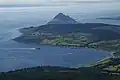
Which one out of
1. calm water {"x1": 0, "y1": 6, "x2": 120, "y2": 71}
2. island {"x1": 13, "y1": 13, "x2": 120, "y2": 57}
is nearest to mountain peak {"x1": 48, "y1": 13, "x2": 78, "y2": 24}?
island {"x1": 13, "y1": 13, "x2": 120, "y2": 57}

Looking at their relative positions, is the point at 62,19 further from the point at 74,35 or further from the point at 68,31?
the point at 74,35

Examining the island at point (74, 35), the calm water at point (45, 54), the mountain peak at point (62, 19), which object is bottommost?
the calm water at point (45, 54)

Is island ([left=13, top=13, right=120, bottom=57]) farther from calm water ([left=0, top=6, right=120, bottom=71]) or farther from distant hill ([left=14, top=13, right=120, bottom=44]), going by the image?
calm water ([left=0, top=6, right=120, bottom=71])

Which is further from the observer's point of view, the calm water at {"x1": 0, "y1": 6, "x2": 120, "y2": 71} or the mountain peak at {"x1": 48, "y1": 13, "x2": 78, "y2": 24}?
the mountain peak at {"x1": 48, "y1": 13, "x2": 78, "y2": 24}

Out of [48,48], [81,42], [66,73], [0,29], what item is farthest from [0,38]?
[66,73]

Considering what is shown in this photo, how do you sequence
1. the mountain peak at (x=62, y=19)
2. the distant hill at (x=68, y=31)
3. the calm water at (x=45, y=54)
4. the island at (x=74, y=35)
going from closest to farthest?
the calm water at (x=45, y=54)
the island at (x=74, y=35)
the distant hill at (x=68, y=31)
the mountain peak at (x=62, y=19)

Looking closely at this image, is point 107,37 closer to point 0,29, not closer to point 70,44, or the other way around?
point 70,44

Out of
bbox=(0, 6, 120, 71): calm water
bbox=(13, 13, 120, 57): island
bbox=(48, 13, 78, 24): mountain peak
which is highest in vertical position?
bbox=(48, 13, 78, 24): mountain peak

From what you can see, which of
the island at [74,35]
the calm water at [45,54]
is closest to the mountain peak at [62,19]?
the island at [74,35]

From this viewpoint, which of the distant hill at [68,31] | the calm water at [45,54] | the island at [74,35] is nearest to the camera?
the calm water at [45,54]

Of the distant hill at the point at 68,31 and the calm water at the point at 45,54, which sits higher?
the distant hill at the point at 68,31

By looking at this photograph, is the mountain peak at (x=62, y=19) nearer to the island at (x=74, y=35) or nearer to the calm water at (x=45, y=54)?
the island at (x=74, y=35)

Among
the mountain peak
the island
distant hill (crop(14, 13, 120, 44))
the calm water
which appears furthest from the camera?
the mountain peak
